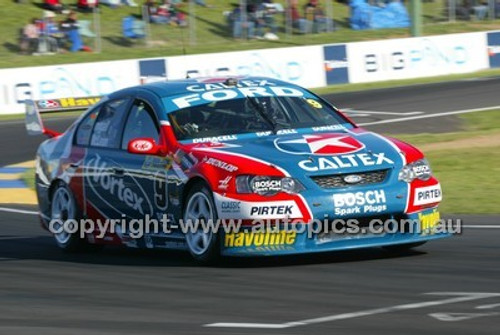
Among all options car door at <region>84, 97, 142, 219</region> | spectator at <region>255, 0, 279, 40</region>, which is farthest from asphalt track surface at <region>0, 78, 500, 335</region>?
spectator at <region>255, 0, 279, 40</region>

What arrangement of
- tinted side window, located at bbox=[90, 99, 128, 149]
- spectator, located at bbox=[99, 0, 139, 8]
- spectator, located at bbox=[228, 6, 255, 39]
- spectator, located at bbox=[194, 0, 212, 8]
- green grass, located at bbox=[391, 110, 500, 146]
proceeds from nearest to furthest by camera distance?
tinted side window, located at bbox=[90, 99, 128, 149], green grass, located at bbox=[391, 110, 500, 146], spectator, located at bbox=[99, 0, 139, 8], spectator, located at bbox=[228, 6, 255, 39], spectator, located at bbox=[194, 0, 212, 8]

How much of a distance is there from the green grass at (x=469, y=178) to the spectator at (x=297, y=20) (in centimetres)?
1941

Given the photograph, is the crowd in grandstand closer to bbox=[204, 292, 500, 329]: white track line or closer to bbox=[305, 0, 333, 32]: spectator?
bbox=[305, 0, 333, 32]: spectator

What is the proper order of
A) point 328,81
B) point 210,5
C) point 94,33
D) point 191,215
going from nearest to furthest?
point 191,215
point 328,81
point 94,33
point 210,5

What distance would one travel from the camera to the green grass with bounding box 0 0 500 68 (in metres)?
31.4

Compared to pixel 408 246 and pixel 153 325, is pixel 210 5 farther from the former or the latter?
pixel 153 325

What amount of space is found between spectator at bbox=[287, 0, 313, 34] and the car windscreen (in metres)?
26.8

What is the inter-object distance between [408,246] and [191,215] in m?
1.68

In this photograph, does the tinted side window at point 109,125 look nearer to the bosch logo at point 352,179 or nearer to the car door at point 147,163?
the car door at point 147,163

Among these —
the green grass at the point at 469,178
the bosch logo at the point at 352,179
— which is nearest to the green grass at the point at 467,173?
the green grass at the point at 469,178

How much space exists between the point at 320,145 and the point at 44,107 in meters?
3.48

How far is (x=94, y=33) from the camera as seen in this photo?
3281 cm

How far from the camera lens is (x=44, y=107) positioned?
11.1 m

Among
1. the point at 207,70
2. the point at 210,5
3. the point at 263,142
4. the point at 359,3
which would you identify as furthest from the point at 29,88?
the point at 263,142
